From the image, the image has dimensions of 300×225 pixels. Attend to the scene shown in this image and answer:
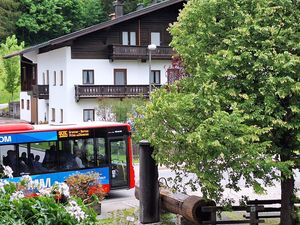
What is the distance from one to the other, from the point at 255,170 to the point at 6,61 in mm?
54331

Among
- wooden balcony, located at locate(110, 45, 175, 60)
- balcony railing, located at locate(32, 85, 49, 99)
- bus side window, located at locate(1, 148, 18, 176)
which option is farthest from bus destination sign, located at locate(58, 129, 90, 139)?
balcony railing, located at locate(32, 85, 49, 99)

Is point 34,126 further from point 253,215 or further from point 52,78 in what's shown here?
point 52,78

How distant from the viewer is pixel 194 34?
43.0 feet

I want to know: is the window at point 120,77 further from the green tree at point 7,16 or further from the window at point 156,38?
the green tree at point 7,16

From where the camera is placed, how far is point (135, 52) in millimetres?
42031

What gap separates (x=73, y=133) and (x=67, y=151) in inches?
24.1

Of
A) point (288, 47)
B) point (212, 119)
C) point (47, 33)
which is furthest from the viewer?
point (47, 33)

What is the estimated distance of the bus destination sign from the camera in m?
18.8

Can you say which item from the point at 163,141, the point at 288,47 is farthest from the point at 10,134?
the point at 288,47

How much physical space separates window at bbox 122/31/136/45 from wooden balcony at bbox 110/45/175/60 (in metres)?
0.99

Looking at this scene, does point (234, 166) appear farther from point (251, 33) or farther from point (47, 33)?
point (47, 33)

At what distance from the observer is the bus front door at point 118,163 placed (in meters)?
19.8

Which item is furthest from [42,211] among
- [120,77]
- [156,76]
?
[156,76]

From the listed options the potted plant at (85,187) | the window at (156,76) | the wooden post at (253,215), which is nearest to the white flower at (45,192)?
the wooden post at (253,215)
